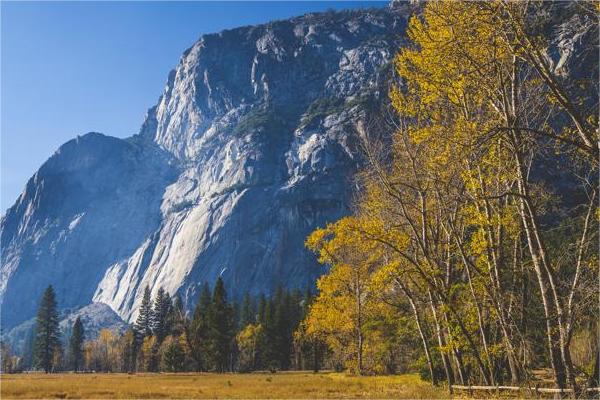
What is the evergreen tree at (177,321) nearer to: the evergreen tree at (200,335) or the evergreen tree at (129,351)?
the evergreen tree at (200,335)

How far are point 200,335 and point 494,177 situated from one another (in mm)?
83597

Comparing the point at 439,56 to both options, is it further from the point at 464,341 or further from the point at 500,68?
the point at 464,341

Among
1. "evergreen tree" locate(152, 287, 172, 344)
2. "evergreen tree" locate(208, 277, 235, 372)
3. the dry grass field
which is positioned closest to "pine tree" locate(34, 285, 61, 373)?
"evergreen tree" locate(152, 287, 172, 344)

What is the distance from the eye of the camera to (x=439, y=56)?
13.8 meters

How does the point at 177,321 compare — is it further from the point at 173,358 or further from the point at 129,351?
the point at 173,358

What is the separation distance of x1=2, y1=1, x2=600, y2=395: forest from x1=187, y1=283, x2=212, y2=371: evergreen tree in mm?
50510

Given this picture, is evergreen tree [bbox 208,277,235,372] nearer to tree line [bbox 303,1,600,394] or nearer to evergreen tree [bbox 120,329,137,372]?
evergreen tree [bbox 120,329,137,372]

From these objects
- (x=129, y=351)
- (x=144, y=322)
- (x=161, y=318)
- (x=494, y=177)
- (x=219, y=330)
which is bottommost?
(x=129, y=351)

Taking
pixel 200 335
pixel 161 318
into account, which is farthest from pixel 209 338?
pixel 161 318

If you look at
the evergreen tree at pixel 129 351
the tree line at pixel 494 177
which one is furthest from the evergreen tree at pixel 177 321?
the tree line at pixel 494 177

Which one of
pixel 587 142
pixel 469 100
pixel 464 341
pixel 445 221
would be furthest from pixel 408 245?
pixel 587 142

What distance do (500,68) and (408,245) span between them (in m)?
9.76

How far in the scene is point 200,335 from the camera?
93.9m

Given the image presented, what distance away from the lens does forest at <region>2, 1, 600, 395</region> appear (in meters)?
12.5
